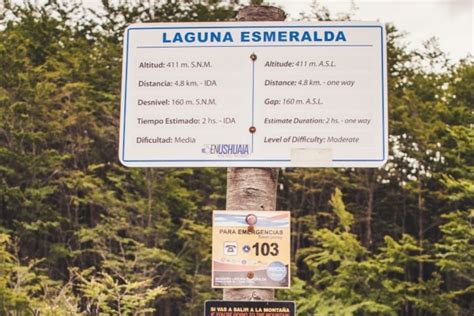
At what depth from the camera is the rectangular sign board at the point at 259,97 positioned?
2031 mm

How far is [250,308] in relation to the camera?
1.97 metres

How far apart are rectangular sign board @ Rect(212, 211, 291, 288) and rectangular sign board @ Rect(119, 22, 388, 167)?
164 millimetres

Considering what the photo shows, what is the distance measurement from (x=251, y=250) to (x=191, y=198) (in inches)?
732

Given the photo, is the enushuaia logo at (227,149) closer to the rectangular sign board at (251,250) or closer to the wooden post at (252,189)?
the wooden post at (252,189)

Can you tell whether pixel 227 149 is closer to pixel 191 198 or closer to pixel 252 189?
pixel 252 189

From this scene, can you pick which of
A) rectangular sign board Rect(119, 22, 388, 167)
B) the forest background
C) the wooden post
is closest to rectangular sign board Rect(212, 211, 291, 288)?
the wooden post

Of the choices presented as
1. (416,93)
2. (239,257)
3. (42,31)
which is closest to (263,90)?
(239,257)

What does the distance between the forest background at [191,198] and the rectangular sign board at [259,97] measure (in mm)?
14776

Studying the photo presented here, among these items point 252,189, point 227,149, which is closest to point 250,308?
point 252,189

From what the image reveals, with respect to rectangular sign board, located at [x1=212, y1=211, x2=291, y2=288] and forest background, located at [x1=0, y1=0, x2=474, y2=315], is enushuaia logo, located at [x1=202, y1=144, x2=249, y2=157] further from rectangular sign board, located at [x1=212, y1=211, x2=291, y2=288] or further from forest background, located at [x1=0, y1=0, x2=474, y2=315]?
forest background, located at [x1=0, y1=0, x2=474, y2=315]

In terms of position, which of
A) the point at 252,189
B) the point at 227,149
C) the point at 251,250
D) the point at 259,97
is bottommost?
the point at 251,250

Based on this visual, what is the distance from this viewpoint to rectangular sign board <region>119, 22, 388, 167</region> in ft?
6.66

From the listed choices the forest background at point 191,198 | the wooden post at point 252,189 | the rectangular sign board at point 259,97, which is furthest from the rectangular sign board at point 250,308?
the forest background at point 191,198

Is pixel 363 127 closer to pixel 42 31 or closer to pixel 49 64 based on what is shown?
pixel 49 64
